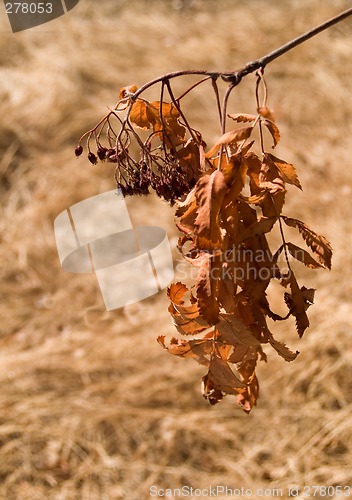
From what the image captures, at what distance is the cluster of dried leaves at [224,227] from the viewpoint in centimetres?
58

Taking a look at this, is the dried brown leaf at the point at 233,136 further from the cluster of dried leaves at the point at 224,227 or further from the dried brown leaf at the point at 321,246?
the dried brown leaf at the point at 321,246

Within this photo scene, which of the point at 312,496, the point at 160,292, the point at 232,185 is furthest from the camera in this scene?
the point at 160,292

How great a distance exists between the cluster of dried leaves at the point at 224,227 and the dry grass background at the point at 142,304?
3.49 ft

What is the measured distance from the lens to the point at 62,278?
2531 millimetres

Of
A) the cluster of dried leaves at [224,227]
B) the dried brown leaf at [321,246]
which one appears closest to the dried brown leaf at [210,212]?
the cluster of dried leaves at [224,227]

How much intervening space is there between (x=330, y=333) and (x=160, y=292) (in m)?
0.72

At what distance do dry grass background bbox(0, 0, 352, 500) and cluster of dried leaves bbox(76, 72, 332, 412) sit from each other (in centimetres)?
106

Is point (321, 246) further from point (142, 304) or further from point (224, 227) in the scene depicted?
point (142, 304)

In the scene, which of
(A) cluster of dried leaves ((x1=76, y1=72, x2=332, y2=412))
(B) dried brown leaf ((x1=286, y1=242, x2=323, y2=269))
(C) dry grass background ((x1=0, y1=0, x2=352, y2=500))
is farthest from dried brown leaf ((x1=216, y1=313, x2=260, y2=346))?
(C) dry grass background ((x1=0, y1=0, x2=352, y2=500))

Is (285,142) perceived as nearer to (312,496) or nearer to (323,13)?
(323,13)

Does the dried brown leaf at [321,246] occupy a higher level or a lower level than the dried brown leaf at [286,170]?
lower

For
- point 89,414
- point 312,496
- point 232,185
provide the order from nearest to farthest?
point 232,185 < point 312,496 < point 89,414

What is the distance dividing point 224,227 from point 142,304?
1.82 metres

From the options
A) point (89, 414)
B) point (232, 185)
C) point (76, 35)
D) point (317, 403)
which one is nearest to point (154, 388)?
point (89, 414)
